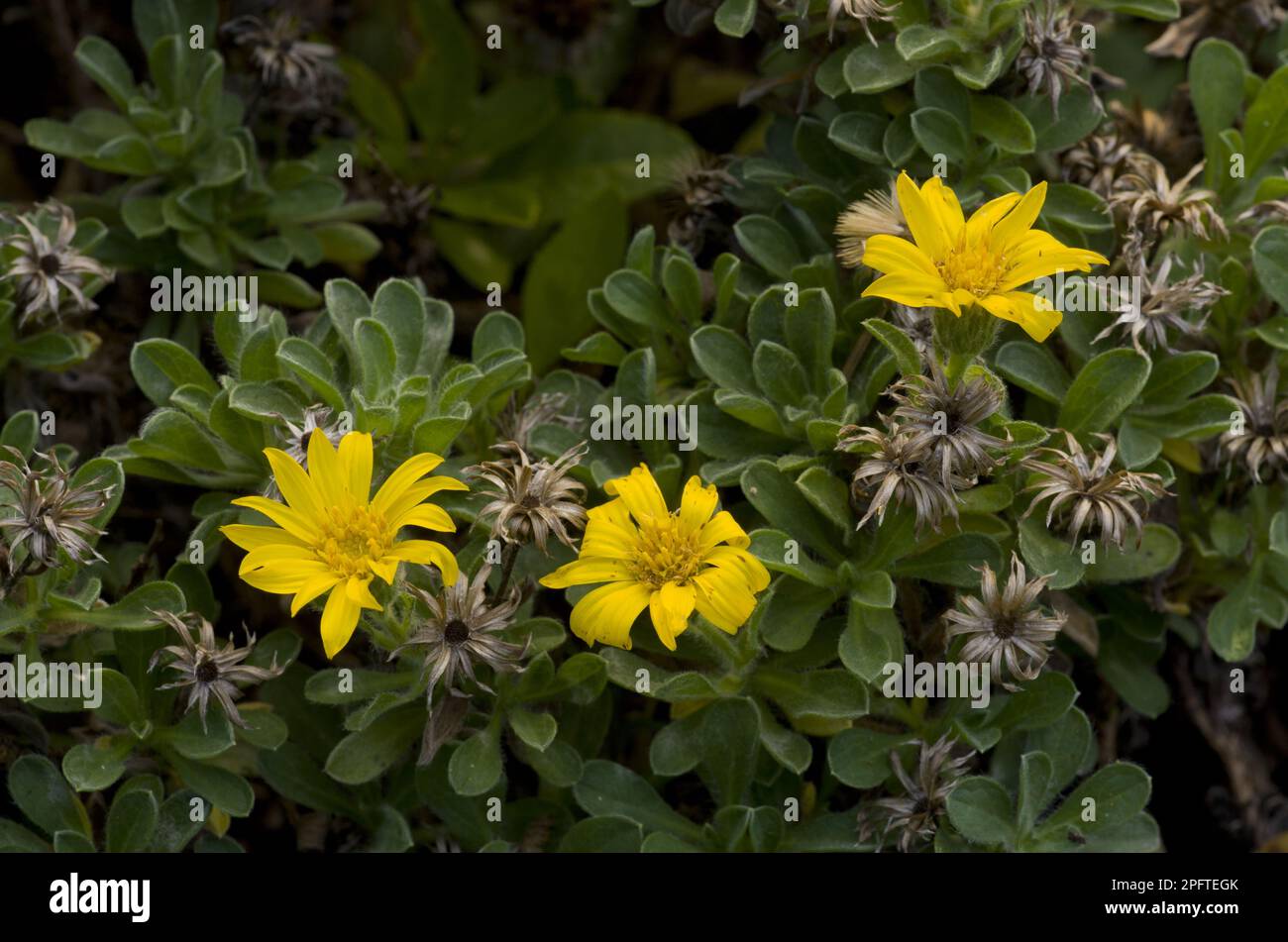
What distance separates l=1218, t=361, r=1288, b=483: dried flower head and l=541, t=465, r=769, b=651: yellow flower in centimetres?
121

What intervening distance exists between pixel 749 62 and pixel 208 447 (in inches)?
109

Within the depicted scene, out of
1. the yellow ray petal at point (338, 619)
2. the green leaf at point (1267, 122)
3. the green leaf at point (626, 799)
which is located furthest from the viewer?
the green leaf at point (1267, 122)

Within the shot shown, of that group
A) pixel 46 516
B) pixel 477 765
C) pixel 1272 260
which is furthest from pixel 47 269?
pixel 1272 260

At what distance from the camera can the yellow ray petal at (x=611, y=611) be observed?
8.80ft

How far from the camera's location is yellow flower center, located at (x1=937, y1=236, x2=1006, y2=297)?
2695 mm

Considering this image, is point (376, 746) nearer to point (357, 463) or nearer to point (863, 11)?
point (357, 463)

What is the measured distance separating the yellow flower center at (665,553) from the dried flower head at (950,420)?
467mm

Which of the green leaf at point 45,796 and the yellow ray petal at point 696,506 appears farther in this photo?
the green leaf at point 45,796

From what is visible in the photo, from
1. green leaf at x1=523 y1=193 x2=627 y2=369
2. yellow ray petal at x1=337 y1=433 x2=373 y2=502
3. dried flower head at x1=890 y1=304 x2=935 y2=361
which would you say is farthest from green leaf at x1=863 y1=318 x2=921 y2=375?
green leaf at x1=523 y1=193 x2=627 y2=369

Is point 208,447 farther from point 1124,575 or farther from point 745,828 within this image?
point 1124,575

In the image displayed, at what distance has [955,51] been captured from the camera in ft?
10.3

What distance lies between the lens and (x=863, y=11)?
120 inches

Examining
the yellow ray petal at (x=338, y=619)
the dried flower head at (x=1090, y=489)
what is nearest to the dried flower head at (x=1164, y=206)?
the dried flower head at (x=1090, y=489)

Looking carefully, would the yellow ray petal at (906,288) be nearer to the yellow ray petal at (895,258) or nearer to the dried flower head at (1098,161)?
the yellow ray petal at (895,258)
